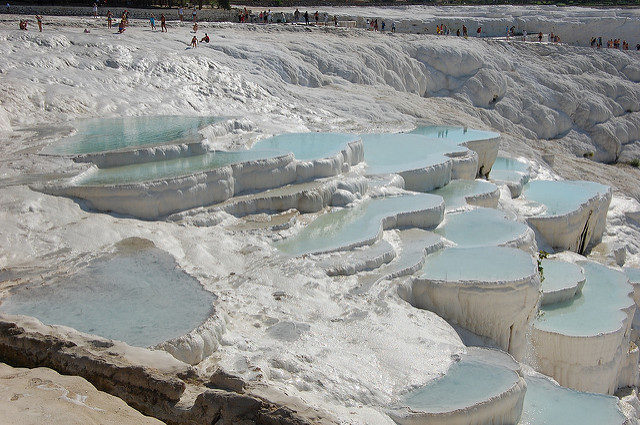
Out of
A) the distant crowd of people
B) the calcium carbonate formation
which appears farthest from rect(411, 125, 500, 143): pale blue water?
the distant crowd of people

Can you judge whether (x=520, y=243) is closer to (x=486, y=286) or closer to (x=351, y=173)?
(x=486, y=286)

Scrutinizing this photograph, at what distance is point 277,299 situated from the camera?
555cm

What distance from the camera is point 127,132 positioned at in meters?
9.04

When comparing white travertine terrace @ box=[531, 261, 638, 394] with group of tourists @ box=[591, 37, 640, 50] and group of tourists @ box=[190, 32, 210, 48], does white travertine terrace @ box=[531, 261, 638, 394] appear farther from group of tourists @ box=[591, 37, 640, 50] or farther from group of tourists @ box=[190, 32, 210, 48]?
group of tourists @ box=[591, 37, 640, 50]

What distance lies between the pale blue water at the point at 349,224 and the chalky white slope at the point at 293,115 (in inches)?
15.7

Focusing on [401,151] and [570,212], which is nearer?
[570,212]

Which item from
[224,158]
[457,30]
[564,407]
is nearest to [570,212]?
[564,407]

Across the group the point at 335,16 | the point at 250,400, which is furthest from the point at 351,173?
the point at 335,16

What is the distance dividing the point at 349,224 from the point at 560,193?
5.04 meters

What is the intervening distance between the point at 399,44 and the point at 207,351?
14.1 meters

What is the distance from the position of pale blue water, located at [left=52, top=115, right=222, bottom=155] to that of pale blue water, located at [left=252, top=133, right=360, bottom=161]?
3.22 feet

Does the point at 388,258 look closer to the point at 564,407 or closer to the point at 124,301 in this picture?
the point at 564,407

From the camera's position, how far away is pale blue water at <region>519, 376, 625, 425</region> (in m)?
5.36

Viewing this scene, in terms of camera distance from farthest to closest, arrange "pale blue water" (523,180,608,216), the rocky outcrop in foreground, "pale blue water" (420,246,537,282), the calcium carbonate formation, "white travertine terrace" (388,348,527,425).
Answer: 1. "pale blue water" (523,180,608,216)
2. "pale blue water" (420,246,537,282)
3. the calcium carbonate formation
4. "white travertine terrace" (388,348,527,425)
5. the rocky outcrop in foreground
